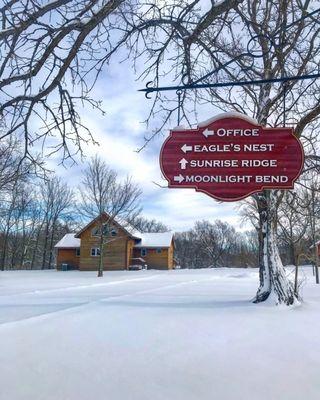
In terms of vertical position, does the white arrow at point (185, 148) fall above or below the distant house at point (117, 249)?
below

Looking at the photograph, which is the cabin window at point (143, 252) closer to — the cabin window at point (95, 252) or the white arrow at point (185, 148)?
the cabin window at point (95, 252)

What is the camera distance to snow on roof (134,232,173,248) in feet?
167

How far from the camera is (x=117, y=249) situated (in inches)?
1882

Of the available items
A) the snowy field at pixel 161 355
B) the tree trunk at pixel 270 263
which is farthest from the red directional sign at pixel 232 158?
the tree trunk at pixel 270 263

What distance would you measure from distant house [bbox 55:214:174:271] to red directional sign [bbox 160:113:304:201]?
41958mm

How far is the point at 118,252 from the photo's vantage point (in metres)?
47.8

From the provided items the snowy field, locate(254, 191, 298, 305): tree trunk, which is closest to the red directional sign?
the snowy field

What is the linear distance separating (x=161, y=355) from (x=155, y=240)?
1782 inches

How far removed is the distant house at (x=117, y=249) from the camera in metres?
47.7

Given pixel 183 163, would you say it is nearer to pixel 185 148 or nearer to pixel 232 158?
pixel 185 148

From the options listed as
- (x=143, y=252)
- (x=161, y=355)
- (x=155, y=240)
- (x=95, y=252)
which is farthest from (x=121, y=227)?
(x=161, y=355)

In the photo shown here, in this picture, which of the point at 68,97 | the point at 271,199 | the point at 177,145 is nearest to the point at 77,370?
the point at 68,97

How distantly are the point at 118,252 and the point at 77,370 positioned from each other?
Result: 4205 cm

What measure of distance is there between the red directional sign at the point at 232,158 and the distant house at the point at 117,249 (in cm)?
4196
